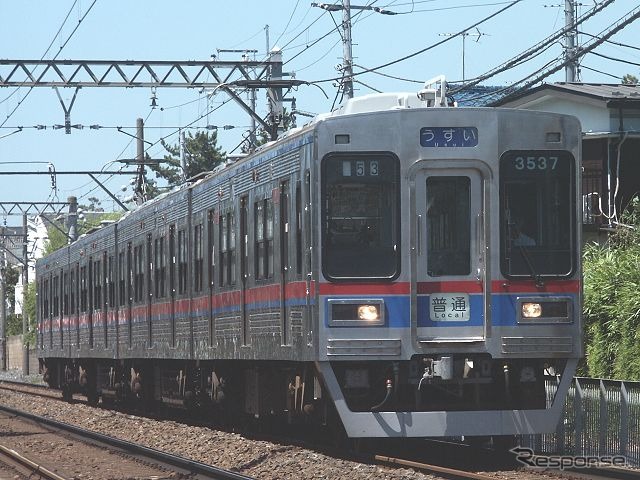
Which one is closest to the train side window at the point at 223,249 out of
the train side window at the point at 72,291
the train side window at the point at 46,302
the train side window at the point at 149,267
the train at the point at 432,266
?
the train at the point at 432,266

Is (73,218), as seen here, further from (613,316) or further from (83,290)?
(613,316)

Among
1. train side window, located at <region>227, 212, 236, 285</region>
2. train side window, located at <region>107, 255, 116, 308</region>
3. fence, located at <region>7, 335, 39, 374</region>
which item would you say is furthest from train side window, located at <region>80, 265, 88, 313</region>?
fence, located at <region>7, 335, 39, 374</region>

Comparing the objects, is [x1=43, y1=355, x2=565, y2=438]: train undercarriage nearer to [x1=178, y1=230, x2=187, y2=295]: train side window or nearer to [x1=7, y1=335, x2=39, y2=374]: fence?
[x1=178, y1=230, x2=187, y2=295]: train side window

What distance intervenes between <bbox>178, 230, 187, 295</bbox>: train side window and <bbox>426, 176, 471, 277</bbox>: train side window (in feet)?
22.7

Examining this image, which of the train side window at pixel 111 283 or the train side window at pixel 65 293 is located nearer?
the train side window at pixel 111 283

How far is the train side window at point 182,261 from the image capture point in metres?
19.0

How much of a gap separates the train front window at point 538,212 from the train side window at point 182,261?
282 inches

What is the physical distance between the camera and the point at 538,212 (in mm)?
12766

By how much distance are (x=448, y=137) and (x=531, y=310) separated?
1703 mm

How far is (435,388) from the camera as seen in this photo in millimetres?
12719

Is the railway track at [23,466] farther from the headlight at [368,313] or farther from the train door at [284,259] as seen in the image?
the headlight at [368,313]

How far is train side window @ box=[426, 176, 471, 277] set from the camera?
1256 centimetres

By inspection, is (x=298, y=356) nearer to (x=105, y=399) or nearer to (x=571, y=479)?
(x=571, y=479)

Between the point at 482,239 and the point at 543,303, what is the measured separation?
2.59 feet
